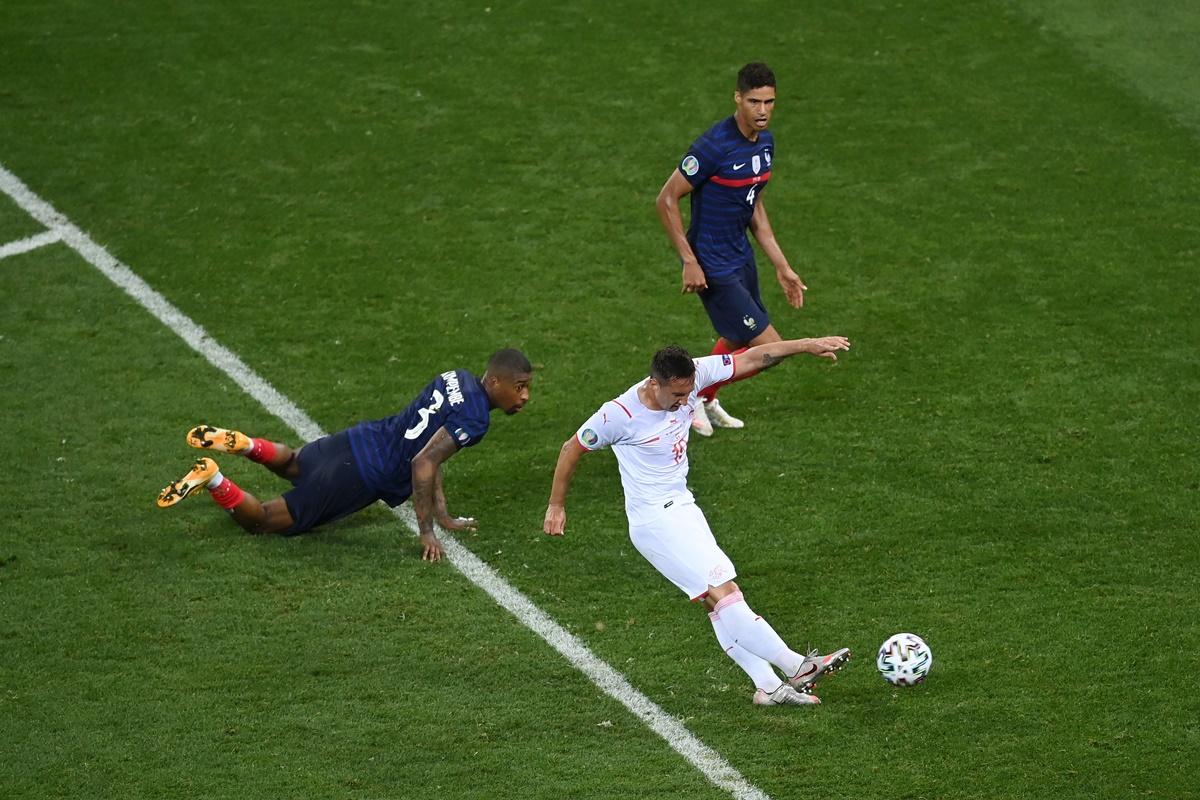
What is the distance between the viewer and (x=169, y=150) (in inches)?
528

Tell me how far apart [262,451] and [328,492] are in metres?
0.52

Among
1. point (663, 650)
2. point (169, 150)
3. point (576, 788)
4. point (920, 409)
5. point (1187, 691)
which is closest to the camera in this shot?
point (576, 788)

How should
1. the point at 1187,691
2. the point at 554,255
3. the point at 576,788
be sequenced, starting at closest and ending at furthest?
the point at 576,788 → the point at 1187,691 → the point at 554,255

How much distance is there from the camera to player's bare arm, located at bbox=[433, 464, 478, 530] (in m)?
9.04

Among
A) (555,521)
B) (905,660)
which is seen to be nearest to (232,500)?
(555,521)

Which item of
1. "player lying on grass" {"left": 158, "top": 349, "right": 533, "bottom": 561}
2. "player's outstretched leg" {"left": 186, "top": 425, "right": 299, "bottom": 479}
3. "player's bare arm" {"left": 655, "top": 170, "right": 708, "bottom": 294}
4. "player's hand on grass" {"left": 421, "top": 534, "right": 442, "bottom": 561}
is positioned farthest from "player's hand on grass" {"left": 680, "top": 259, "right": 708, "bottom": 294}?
"player's outstretched leg" {"left": 186, "top": 425, "right": 299, "bottom": 479}

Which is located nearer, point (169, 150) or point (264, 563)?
point (264, 563)

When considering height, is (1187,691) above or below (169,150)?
below

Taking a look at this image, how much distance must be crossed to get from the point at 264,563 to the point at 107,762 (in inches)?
71.7

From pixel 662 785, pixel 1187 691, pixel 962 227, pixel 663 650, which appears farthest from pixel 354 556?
pixel 962 227

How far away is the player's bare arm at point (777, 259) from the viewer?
32.1 feet

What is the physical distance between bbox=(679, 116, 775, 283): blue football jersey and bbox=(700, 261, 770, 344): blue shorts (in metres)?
0.07

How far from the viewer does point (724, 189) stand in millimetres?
9688

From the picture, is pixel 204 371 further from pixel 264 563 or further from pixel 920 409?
pixel 920 409
